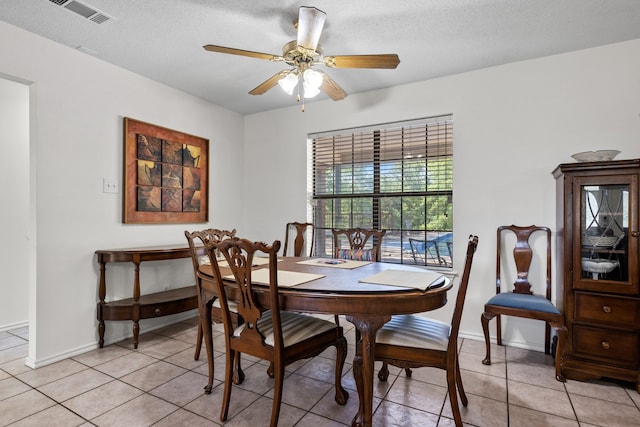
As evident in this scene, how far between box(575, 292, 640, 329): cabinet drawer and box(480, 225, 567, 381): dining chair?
0.49 feet

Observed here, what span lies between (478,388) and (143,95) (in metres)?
3.71

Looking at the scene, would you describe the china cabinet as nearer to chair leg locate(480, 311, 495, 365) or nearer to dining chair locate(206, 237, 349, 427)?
chair leg locate(480, 311, 495, 365)

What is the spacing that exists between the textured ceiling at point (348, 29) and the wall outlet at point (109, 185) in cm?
103

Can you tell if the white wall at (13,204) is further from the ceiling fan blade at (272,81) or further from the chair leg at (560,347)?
the chair leg at (560,347)

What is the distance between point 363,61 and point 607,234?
2.04 metres

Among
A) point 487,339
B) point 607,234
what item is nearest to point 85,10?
point 487,339

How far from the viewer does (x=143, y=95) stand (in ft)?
10.8

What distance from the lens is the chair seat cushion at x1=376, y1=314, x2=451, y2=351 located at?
68.3 inches

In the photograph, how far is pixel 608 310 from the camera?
228 cm

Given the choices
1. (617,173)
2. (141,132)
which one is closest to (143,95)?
(141,132)

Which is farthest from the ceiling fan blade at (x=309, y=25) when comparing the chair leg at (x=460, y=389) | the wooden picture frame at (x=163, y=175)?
the chair leg at (x=460, y=389)

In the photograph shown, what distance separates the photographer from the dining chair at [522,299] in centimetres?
238

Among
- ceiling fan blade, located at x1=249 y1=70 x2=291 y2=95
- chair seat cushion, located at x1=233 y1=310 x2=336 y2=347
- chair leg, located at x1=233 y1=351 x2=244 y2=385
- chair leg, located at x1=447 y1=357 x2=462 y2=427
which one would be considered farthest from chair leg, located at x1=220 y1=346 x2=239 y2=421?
ceiling fan blade, located at x1=249 y1=70 x2=291 y2=95

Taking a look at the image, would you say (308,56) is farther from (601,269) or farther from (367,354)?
(601,269)
